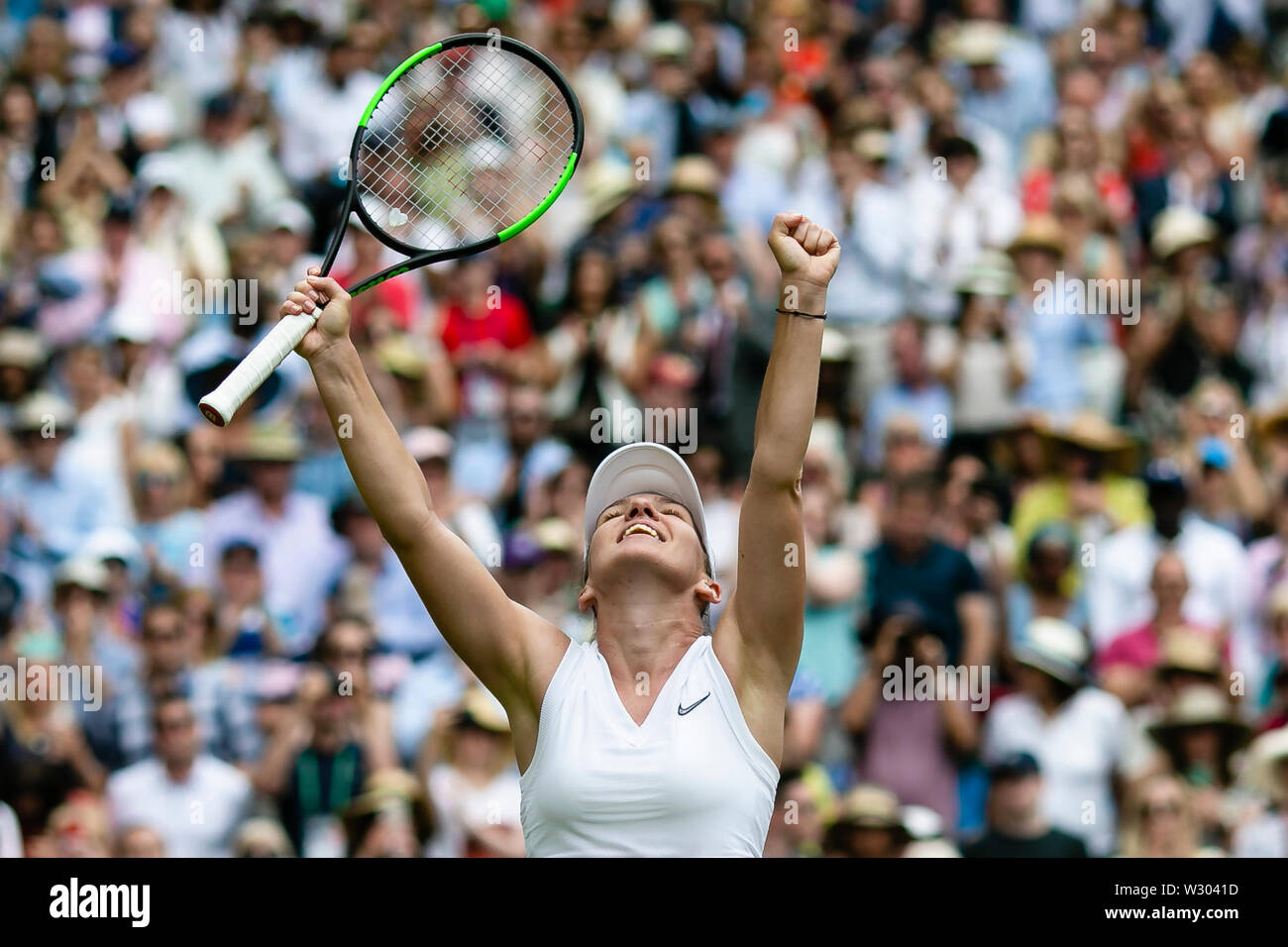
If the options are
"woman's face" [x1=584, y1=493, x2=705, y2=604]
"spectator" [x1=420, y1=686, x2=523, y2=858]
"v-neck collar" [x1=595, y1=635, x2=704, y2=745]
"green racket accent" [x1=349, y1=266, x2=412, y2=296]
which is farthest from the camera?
"spectator" [x1=420, y1=686, x2=523, y2=858]

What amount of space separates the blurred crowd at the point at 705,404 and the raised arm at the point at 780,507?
2.49 m

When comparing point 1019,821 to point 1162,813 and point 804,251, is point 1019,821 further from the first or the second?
point 804,251

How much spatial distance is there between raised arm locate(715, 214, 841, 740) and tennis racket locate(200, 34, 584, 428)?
0.62 m

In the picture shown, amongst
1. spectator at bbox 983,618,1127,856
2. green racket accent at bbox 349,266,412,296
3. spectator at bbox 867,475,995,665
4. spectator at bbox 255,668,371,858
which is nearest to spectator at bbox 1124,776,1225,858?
spectator at bbox 983,618,1127,856

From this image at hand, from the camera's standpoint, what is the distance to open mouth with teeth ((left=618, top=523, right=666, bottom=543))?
14.6ft

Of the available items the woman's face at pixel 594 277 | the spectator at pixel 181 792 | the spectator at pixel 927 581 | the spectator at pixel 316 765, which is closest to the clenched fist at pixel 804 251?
the spectator at pixel 927 581

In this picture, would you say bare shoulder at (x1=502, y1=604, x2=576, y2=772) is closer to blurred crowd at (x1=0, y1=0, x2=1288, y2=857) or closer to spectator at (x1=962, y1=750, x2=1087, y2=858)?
blurred crowd at (x1=0, y1=0, x2=1288, y2=857)

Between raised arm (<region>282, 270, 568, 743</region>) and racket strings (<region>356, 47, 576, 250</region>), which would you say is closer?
raised arm (<region>282, 270, 568, 743</region>)

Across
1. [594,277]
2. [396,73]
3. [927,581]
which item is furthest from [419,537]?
[594,277]

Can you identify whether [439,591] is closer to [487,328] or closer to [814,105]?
[487,328]

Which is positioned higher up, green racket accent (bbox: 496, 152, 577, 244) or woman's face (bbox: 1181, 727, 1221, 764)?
green racket accent (bbox: 496, 152, 577, 244)

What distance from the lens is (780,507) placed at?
4219mm

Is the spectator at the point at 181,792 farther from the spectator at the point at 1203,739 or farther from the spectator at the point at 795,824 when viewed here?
the spectator at the point at 1203,739

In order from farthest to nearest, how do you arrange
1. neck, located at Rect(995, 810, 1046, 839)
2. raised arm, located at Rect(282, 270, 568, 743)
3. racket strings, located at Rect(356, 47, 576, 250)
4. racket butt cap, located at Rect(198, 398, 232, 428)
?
neck, located at Rect(995, 810, 1046, 839) < racket strings, located at Rect(356, 47, 576, 250) < raised arm, located at Rect(282, 270, 568, 743) < racket butt cap, located at Rect(198, 398, 232, 428)
